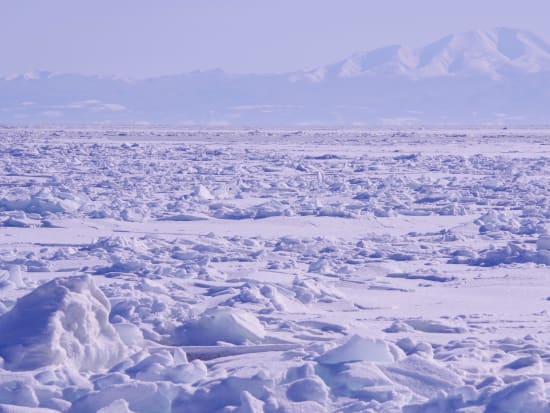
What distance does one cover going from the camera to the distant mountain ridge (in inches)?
5935

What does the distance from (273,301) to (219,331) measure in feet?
3.19

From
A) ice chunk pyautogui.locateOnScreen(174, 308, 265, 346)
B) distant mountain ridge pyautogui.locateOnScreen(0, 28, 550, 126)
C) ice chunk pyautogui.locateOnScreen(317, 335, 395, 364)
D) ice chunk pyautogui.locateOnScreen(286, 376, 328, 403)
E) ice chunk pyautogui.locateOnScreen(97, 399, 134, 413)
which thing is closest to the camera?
ice chunk pyautogui.locateOnScreen(97, 399, 134, 413)

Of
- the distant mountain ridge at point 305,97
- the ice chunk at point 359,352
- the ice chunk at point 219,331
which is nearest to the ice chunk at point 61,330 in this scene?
the ice chunk at point 219,331

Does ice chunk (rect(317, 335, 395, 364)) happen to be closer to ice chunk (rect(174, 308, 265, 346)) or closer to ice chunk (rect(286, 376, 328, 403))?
ice chunk (rect(286, 376, 328, 403))

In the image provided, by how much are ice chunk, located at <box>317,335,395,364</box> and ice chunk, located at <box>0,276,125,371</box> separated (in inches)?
34.8

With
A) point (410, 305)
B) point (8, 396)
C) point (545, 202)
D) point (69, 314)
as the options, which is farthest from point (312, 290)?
point (545, 202)

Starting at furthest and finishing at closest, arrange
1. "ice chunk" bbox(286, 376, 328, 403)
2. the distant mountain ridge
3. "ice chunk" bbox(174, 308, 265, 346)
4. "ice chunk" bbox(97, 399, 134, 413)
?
the distant mountain ridge → "ice chunk" bbox(174, 308, 265, 346) → "ice chunk" bbox(286, 376, 328, 403) → "ice chunk" bbox(97, 399, 134, 413)

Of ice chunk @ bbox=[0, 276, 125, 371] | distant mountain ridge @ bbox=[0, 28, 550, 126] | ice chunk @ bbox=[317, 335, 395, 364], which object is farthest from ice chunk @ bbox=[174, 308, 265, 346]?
distant mountain ridge @ bbox=[0, 28, 550, 126]

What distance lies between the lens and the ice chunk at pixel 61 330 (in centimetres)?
455

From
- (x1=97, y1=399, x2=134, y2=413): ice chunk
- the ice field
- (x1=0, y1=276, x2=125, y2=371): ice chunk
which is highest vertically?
Answer: (x1=0, y1=276, x2=125, y2=371): ice chunk

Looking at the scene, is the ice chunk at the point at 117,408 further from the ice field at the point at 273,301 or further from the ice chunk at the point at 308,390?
the ice chunk at the point at 308,390

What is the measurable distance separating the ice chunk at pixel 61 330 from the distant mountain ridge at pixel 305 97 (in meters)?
138

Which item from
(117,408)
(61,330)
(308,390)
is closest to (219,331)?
(61,330)

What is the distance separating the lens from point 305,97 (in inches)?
6516
